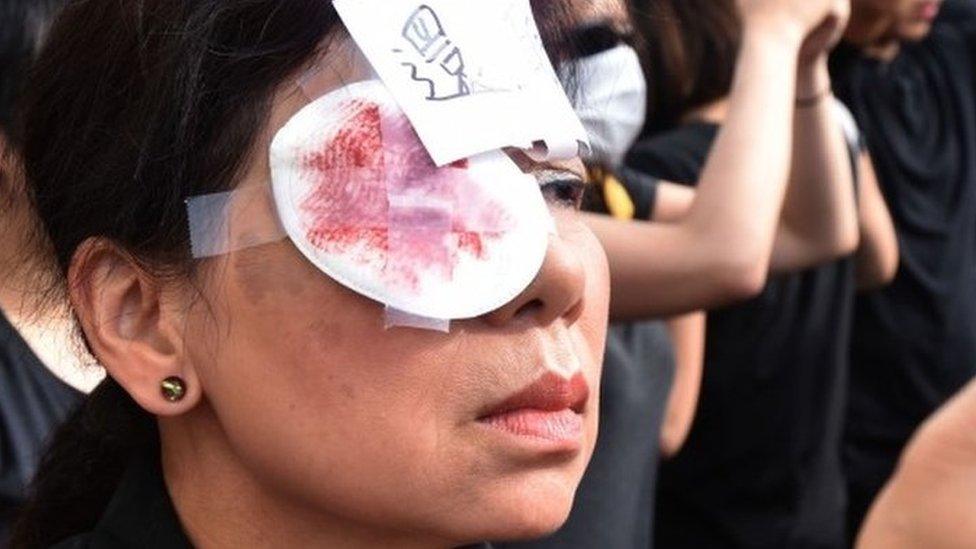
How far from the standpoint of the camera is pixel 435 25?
1.31m

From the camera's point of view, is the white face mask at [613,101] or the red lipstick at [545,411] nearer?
the red lipstick at [545,411]

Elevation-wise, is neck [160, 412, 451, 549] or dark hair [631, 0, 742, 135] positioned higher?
neck [160, 412, 451, 549]

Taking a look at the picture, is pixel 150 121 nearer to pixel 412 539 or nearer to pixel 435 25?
pixel 435 25

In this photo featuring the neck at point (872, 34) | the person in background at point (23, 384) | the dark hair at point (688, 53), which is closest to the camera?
the person in background at point (23, 384)

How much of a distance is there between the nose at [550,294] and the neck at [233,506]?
0.17 meters

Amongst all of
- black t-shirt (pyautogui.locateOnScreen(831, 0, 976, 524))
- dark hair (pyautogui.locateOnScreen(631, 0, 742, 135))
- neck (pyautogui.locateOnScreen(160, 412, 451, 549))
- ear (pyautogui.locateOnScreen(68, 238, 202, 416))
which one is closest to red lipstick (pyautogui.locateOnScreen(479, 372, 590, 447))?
neck (pyautogui.locateOnScreen(160, 412, 451, 549))

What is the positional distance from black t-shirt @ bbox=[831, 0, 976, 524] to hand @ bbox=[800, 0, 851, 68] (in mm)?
748

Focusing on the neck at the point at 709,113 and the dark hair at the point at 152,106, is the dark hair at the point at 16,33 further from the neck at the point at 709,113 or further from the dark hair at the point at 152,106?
the neck at the point at 709,113

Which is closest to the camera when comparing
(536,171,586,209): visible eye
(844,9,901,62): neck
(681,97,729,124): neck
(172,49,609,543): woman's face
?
(172,49,609,543): woman's face

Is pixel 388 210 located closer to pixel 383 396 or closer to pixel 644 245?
pixel 383 396

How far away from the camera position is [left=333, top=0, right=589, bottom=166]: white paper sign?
128 centimetres

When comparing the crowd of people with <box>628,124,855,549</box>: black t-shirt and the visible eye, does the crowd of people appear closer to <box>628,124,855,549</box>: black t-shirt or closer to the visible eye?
the visible eye

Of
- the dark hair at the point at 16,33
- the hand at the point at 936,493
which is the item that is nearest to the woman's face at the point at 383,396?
the hand at the point at 936,493

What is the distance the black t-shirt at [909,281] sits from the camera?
125 inches
